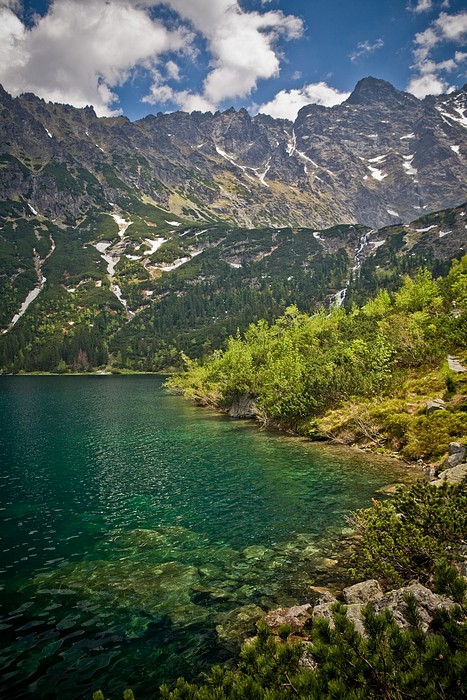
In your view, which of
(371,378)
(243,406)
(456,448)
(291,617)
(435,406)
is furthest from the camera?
(243,406)

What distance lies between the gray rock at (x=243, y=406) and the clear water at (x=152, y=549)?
22.2 m

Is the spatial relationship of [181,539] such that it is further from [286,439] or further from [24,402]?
[24,402]

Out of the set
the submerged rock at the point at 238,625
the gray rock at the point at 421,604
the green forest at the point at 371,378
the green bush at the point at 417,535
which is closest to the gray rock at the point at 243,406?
the green forest at the point at 371,378

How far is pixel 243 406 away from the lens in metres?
68.3

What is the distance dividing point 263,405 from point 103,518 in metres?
33.6

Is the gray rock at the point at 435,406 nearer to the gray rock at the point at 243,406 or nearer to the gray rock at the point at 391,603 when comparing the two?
the gray rock at the point at 391,603

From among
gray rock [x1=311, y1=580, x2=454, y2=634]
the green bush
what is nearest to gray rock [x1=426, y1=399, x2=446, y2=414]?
the green bush

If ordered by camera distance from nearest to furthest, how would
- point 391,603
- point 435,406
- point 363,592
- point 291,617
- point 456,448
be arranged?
point 391,603, point 291,617, point 363,592, point 456,448, point 435,406

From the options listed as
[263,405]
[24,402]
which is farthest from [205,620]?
[24,402]

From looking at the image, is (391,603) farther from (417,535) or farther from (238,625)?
(238,625)

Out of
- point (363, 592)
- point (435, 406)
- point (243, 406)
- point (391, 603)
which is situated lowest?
point (243, 406)

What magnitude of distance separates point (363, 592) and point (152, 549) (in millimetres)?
10943

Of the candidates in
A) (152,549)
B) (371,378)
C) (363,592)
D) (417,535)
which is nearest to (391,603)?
(363,592)

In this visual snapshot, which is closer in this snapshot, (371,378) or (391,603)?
(391,603)
